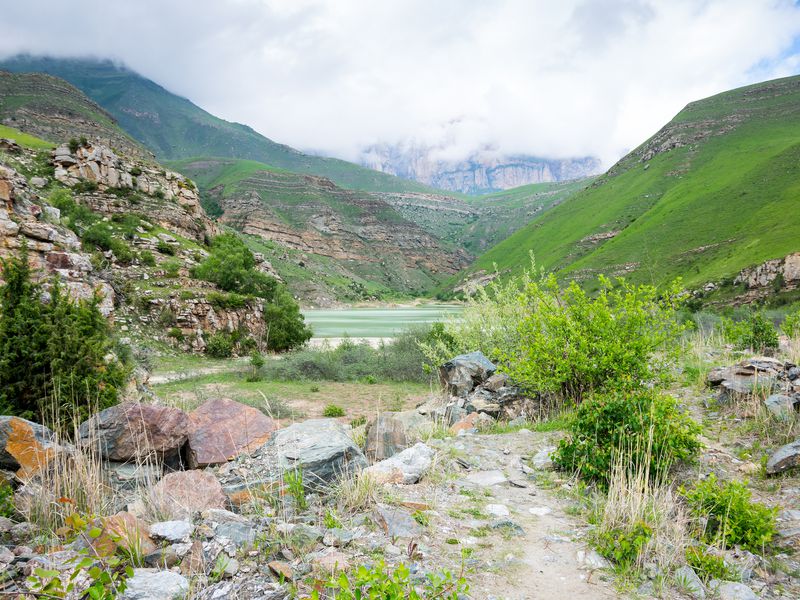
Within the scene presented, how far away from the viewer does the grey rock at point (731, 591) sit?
11.8 ft

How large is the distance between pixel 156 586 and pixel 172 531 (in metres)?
0.76

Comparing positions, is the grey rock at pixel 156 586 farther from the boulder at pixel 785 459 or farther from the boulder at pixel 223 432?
the boulder at pixel 785 459

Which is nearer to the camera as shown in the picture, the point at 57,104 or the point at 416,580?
the point at 416,580

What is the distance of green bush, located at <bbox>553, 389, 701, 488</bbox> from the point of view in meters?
5.57

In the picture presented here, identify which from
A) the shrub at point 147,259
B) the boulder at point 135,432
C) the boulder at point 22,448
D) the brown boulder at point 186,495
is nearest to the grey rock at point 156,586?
the brown boulder at point 186,495

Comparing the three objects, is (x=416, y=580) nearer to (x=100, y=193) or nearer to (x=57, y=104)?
(x=100, y=193)

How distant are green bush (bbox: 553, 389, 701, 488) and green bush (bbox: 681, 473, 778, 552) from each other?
2.24 ft

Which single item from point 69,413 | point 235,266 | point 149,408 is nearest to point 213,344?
point 235,266

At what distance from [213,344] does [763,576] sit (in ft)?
99.0

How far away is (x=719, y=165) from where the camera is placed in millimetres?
103375

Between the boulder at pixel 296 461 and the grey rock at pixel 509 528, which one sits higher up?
the boulder at pixel 296 461

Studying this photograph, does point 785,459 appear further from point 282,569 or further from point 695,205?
point 695,205

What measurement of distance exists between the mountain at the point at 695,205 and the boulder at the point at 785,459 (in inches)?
2120

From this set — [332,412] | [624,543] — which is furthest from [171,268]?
[624,543]
